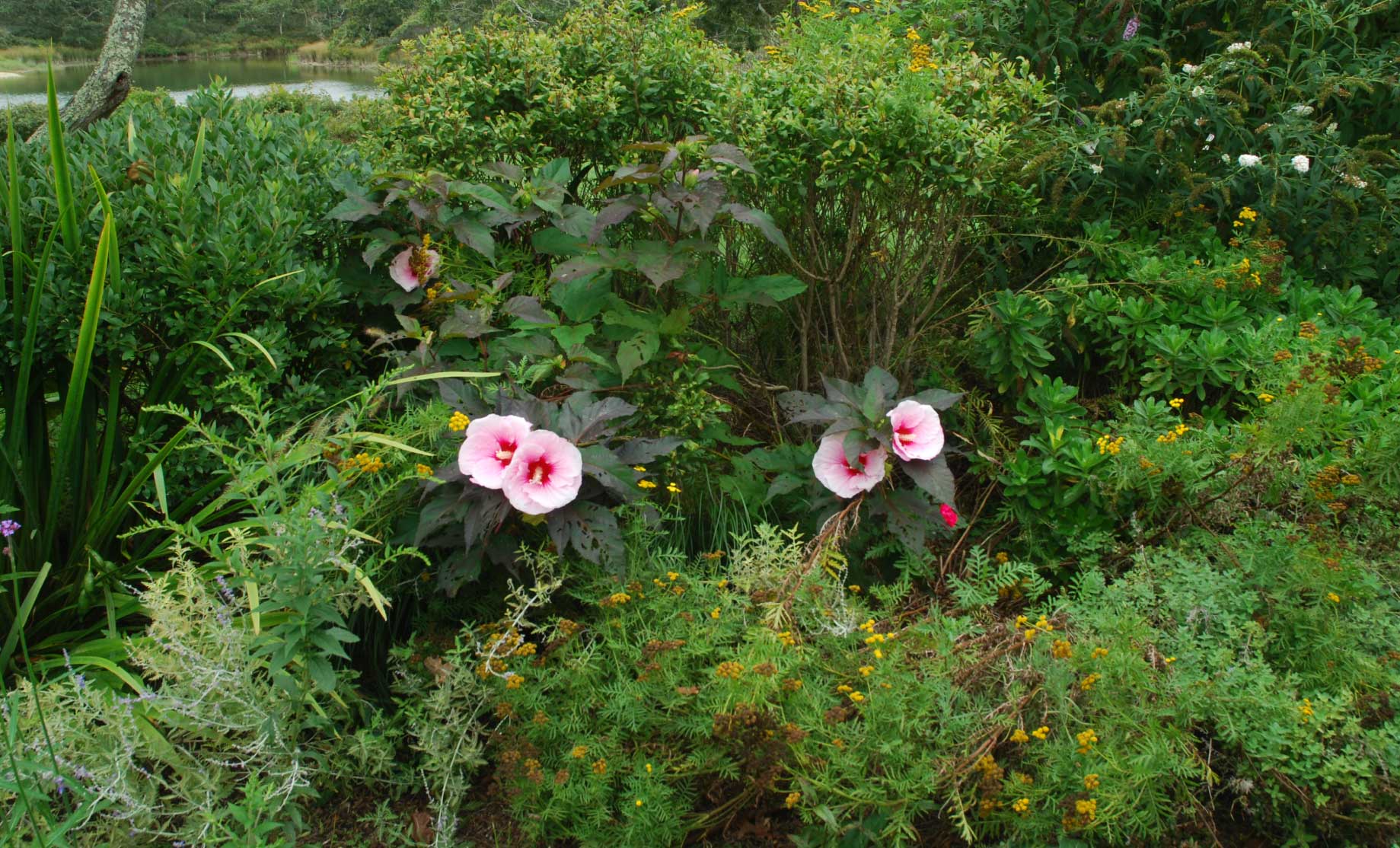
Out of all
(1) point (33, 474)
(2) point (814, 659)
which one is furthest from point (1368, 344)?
(1) point (33, 474)

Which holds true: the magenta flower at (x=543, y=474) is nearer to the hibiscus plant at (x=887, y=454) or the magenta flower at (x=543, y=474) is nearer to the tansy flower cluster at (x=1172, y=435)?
the hibiscus plant at (x=887, y=454)

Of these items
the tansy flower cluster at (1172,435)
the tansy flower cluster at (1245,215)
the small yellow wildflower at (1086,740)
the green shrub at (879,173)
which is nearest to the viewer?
the small yellow wildflower at (1086,740)

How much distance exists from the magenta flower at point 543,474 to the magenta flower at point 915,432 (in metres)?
0.78

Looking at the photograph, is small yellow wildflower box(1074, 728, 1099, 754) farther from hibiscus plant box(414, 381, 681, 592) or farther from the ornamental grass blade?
the ornamental grass blade

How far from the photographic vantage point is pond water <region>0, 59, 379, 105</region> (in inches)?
680

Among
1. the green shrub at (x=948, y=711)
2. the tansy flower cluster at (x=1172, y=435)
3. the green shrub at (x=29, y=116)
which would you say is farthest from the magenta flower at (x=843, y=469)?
the green shrub at (x=29, y=116)

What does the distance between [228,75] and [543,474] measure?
17.5 metres

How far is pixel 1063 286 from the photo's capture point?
2803mm

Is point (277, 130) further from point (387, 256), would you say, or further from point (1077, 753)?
point (1077, 753)

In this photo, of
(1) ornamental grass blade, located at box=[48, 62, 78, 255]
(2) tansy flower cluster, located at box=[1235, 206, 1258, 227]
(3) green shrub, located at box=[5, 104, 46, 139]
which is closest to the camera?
(1) ornamental grass blade, located at box=[48, 62, 78, 255]

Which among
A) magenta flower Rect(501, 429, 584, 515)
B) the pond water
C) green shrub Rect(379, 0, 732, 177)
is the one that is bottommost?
the pond water

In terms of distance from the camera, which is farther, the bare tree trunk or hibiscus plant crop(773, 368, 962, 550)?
the bare tree trunk

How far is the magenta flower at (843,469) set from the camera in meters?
2.27

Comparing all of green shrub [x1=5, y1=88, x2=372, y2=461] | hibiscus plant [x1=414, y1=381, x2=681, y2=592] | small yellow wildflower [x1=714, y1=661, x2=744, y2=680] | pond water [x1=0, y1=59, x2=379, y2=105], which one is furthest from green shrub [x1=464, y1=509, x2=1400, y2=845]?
pond water [x1=0, y1=59, x2=379, y2=105]
